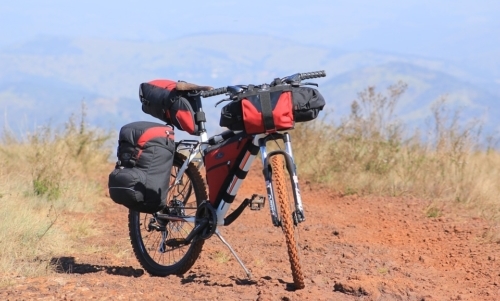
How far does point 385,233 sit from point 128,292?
9.65 feet

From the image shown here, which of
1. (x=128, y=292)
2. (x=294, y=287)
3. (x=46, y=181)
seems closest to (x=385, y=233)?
(x=294, y=287)

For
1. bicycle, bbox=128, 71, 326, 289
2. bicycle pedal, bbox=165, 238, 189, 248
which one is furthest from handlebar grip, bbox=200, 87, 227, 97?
bicycle pedal, bbox=165, 238, 189, 248

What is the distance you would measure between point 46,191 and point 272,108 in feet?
13.5

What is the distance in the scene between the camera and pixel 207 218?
468cm

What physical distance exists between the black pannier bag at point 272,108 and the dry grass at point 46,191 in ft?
5.39

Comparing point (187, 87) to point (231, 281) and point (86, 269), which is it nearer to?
point (231, 281)

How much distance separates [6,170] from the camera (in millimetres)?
8289

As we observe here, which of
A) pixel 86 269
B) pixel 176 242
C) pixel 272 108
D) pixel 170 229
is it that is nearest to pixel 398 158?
pixel 170 229

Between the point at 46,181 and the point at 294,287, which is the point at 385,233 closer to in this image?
the point at 294,287

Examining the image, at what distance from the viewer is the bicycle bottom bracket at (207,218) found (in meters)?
4.64

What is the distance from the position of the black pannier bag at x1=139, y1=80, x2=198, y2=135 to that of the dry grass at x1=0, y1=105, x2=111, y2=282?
1.25 m

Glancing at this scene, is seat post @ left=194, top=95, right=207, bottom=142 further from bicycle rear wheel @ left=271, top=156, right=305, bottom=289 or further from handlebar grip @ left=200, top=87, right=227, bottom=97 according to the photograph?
bicycle rear wheel @ left=271, top=156, right=305, bottom=289

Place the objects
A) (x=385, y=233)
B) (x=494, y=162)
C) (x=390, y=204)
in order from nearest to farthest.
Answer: (x=385, y=233) < (x=390, y=204) < (x=494, y=162)

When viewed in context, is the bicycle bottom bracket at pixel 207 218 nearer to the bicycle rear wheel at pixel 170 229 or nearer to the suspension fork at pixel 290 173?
the bicycle rear wheel at pixel 170 229
